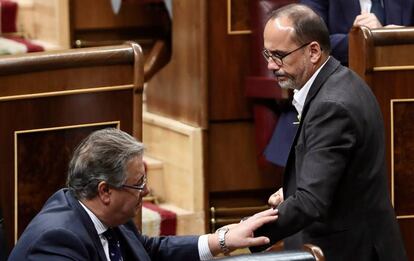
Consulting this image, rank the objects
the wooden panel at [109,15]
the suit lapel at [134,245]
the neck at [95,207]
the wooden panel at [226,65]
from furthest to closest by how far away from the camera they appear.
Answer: the wooden panel at [109,15]
the wooden panel at [226,65]
the suit lapel at [134,245]
the neck at [95,207]

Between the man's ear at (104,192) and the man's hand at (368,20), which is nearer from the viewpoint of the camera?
the man's ear at (104,192)

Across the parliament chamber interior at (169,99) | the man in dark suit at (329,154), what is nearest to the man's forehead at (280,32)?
the man in dark suit at (329,154)

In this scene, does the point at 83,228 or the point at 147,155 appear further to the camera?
the point at 147,155

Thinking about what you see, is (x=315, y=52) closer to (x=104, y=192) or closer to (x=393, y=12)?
(x=104, y=192)

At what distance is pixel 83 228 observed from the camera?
2.29 metres

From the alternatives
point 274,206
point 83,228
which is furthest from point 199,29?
point 83,228

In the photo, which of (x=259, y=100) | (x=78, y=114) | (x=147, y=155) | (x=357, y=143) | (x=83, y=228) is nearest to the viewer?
(x=83, y=228)

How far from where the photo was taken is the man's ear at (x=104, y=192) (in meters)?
2.31

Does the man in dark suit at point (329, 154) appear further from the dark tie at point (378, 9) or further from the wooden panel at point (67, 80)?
the dark tie at point (378, 9)

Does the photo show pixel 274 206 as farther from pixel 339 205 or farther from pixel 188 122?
pixel 188 122

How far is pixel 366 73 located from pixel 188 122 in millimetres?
1069

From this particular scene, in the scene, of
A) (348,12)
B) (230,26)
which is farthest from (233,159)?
(348,12)

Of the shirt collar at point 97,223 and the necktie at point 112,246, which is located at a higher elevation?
the shirt collar at point 97,223

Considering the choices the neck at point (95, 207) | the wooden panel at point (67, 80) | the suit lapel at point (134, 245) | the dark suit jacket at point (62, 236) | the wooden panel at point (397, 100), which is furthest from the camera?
the wooden panel at point (397, 100)
